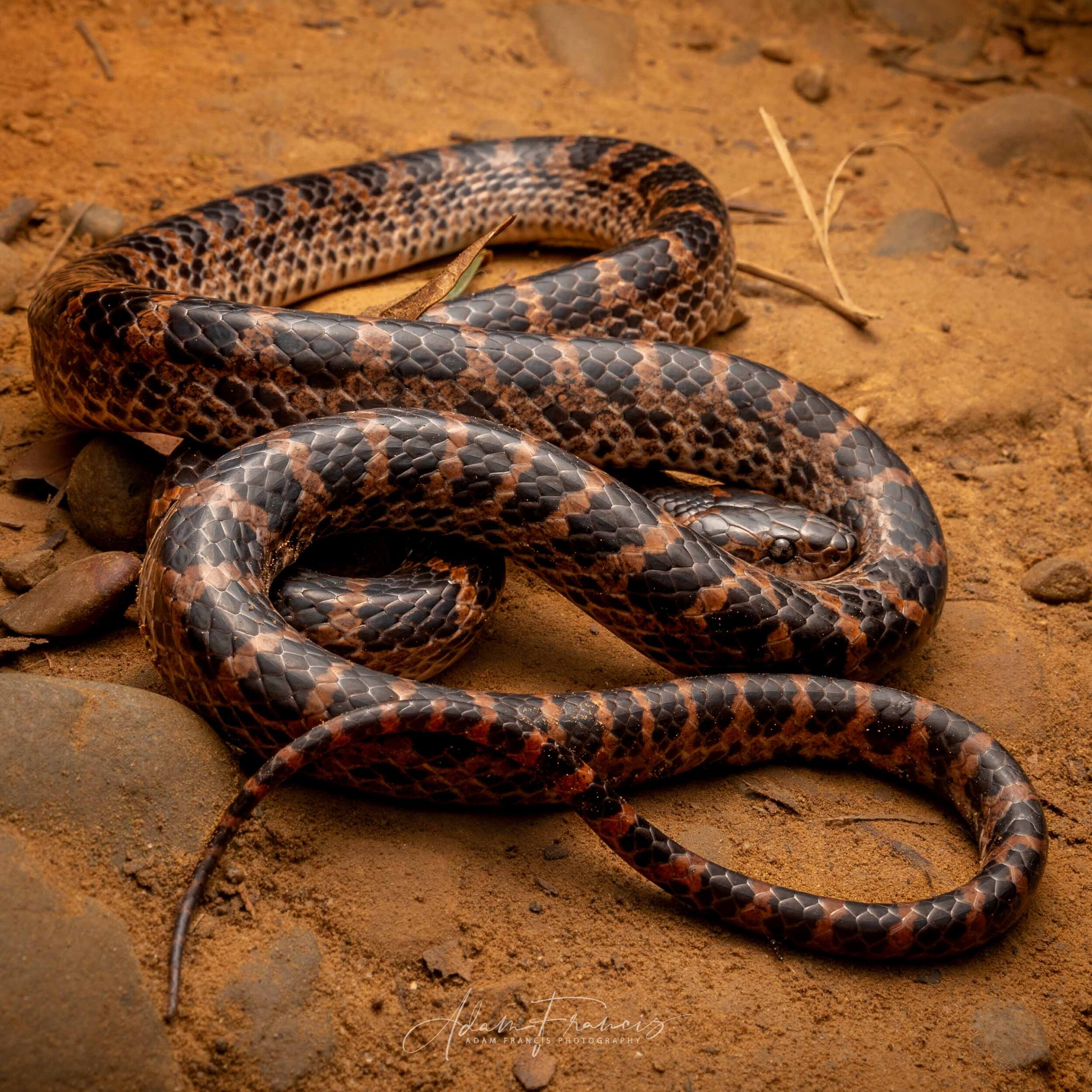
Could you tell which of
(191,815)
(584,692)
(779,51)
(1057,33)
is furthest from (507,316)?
(1057,33)

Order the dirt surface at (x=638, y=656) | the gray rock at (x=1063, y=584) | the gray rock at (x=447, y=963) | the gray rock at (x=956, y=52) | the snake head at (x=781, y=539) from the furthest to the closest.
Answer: the gray rock at (x=956, y=52)
the gray rock at (x=1063, y=584)
the snake head at (x=781, y=539)
the gray rock at (x=447, y=963)
the dirt surface at (x=638, y=656)

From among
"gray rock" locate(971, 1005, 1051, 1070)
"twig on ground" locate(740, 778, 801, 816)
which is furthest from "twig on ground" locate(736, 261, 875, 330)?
"gray rock" locate(971, 1005, 1051, 1070)

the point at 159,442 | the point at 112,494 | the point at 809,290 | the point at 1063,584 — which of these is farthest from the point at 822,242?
the point at 112,494

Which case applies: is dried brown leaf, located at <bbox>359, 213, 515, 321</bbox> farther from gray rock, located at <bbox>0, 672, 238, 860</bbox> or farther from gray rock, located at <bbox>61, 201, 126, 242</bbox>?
gray rock, located at <bbox>0, 672, 238, 860</bbox>

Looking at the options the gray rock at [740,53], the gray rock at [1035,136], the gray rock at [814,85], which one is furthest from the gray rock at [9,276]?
the gray rock at [1035,136]

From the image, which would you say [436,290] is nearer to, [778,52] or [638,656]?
[638,656]

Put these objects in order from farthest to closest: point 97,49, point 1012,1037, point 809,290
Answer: point 97,49, point 809,290, point 1012,1037

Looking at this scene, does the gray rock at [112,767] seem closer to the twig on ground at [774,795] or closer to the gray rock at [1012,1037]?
the twig on ground at [774,795]
